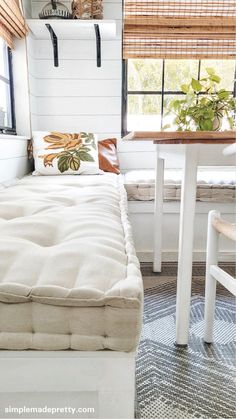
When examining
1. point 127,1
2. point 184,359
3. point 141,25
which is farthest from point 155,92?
point 184,359

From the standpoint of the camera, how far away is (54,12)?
2.19 meters

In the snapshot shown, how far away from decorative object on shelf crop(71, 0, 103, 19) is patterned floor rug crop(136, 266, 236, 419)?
1937 millimetres

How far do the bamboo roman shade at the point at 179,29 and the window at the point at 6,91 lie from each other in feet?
2.88

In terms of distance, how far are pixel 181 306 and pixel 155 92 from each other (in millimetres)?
1944

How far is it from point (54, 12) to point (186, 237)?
1.90 m

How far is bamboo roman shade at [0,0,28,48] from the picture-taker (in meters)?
1.83

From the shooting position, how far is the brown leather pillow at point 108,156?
2.37 meters

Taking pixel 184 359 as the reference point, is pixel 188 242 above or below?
above

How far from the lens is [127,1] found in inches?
95.0

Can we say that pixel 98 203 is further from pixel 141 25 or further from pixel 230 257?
pixel 141 25

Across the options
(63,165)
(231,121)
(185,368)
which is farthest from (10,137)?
(185,368)

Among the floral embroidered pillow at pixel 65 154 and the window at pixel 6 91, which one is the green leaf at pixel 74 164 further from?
the window at pixel 6 91

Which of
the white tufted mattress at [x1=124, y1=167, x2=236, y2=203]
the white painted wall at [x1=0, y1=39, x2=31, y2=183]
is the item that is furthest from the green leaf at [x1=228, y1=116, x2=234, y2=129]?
the white painted wall at [x1=0, y1=39, x2=31, y2=183]

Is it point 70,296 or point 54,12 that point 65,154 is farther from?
point 70,296
